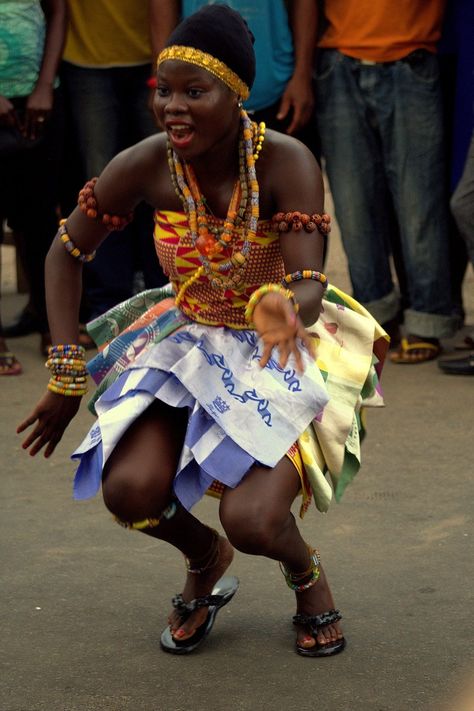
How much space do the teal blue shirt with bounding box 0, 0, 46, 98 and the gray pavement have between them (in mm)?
1837

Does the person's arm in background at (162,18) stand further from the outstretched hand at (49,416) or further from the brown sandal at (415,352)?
the outstretched hand at (49,416)

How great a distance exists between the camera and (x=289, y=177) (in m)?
3.44

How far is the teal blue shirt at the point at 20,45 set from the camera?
600 cm

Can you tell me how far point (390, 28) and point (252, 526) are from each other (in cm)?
347

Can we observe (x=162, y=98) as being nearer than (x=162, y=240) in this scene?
Yes

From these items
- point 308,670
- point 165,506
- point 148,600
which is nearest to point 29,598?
point 148,600

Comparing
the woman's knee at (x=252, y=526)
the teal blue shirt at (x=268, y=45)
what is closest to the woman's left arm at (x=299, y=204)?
the woman's knee at (x=252, y=526)

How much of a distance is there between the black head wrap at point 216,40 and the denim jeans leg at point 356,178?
285 cm

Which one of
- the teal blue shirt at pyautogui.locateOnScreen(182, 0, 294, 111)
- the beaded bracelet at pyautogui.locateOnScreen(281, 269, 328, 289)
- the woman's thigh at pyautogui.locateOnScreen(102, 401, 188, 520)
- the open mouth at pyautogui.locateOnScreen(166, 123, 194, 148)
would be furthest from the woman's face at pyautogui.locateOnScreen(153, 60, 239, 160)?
the teal blue shirt at pyautogui.locateOnScreen(182, 0, 294, 111)

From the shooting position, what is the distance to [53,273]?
3.71 meters

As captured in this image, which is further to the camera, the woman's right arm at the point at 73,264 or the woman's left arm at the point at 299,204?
the woman's right arm at the point at 73,264

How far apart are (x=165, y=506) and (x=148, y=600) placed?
1.61ft

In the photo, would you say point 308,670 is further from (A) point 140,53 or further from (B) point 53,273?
(A) point 140,53

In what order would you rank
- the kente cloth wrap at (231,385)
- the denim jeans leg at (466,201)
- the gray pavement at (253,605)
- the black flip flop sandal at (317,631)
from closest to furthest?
the gray pavement at (253,605) → the kente cloth wrap at (231,385) → the black flip flop sandal at (317,631) → the denim jeans leg at (466,201)
